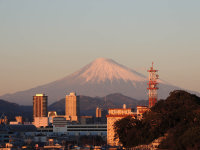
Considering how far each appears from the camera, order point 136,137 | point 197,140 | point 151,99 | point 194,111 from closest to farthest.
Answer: point 197,140, point 194,111, point 136,137, point 151,99

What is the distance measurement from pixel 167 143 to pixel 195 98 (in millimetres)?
34779

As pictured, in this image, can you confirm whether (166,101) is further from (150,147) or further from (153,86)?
(153,86)

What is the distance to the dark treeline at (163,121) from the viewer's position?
113500 mm

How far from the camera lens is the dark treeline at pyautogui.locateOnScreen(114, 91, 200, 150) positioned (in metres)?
114

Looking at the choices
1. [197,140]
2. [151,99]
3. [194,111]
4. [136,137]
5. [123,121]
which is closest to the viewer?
[197,140]

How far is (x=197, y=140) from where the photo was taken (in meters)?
89.4

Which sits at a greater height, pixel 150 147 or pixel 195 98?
pixel 195 98

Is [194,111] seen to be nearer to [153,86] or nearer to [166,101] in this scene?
[166,101]

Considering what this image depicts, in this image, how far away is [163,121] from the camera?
387 feet

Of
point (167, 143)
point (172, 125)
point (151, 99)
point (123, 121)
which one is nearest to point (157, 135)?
point (172, 125)

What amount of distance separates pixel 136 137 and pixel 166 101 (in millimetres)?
9873

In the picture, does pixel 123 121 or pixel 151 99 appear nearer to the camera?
pixel 123 121

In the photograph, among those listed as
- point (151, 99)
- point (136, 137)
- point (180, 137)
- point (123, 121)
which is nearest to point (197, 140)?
point (180, 137)

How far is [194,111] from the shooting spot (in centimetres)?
11338
